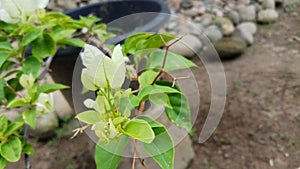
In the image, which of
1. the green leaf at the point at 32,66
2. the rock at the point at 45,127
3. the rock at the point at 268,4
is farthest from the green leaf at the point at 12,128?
the rock at the point at 268,4

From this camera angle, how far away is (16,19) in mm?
680

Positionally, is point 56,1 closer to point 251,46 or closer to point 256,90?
point 251,46

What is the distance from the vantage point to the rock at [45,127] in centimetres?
159

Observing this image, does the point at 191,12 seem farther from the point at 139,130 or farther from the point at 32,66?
the point at 139,130

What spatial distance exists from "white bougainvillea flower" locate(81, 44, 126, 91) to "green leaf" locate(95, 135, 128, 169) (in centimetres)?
9

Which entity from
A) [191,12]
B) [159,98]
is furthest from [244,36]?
[159,98]

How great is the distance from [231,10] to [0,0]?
7.61ft

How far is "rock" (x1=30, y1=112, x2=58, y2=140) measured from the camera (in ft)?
5.21

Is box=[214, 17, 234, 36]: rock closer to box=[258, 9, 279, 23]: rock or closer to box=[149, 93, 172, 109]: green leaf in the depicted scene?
box=[258, 9, 279, 23]: rock

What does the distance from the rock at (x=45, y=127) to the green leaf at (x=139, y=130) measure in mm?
1257

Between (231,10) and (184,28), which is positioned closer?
(184,28)

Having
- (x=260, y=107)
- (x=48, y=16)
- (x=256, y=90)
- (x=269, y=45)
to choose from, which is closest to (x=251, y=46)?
(x=269, y=45)

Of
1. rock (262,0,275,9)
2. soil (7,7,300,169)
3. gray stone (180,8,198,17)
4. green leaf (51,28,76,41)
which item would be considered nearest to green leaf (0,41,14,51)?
green leaf (51,28,76,41)

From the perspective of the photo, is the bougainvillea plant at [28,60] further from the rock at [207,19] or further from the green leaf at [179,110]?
the rock at [207,19]
